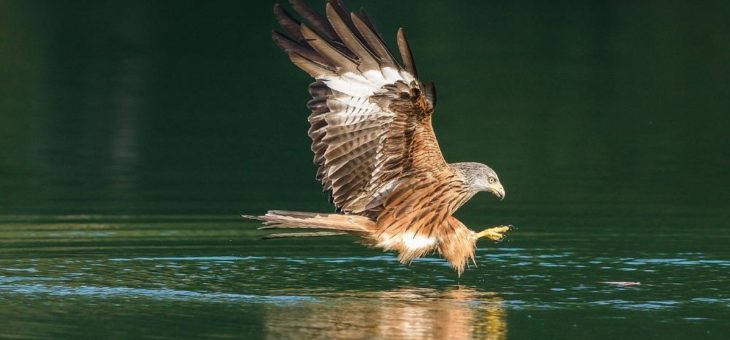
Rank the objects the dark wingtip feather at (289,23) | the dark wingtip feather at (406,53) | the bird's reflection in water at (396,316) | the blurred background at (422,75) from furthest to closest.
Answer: the blurred background at (422,75), the dark wingtip feather at (289,23), the dark wingtip feather at (406,53), the bird's reflection in water at (396,316)

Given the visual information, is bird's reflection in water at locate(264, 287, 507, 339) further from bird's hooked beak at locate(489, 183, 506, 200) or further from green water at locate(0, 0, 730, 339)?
bird's hooked beak at locate(489, 183, 506, 200)

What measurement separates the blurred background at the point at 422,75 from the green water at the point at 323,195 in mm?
75

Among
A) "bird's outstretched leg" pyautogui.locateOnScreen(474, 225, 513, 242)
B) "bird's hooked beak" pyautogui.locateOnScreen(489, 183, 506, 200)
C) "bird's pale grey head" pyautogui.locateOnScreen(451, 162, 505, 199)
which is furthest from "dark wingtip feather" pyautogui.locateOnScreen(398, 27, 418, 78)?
"bird's outstretched leg" pyautogui.locateOnScreen(474, 225, 513, 242)

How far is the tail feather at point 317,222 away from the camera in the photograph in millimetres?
12195

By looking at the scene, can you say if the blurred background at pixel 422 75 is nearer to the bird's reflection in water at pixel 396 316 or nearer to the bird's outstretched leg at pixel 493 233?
the bird's outstretched leg at pixel 493 233

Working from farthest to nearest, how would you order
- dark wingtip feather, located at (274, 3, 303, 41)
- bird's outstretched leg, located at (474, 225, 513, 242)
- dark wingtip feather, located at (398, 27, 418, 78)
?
bird's outstretched leg, located at (474, 225, 513, 242) → dark wingtip feather, located at (274, 3, 303, 41) → dark wingtip feather, located at (398, 27, 418, 78)

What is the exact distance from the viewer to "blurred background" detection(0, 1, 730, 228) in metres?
Answer: 17.5

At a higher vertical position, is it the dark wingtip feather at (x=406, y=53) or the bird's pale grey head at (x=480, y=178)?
the dark wingtip feather at (x=406, y=53)

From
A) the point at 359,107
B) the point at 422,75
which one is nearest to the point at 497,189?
the point at 359,107

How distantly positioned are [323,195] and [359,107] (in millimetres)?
4872

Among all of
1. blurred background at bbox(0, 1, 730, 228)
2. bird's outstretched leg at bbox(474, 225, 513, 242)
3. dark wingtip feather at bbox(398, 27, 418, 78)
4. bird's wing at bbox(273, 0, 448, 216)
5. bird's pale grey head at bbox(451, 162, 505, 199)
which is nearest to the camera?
dark wingtip feather at bbox(398, 27, 418, 78)

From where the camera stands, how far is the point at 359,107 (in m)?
12.7

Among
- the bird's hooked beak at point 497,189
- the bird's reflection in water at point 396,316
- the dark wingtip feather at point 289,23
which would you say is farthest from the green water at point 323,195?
the dark wingtip feather at point 289,23

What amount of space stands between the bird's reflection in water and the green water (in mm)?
27
